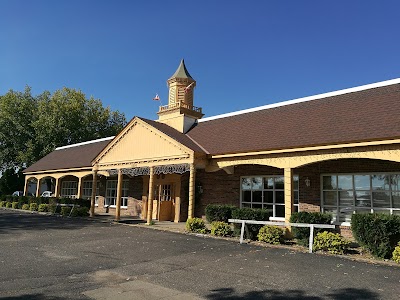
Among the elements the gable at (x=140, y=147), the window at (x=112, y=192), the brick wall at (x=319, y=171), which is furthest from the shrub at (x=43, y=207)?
the brick wall at (x=319, y=171)

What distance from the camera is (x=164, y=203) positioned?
18.2 metres

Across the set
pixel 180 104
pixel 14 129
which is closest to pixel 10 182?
pixel 14 129

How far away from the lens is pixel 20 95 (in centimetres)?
4116

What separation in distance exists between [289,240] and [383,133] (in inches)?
182

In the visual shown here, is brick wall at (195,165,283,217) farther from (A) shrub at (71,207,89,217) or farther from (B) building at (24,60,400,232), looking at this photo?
(A) shrub at (71,207,89,217)

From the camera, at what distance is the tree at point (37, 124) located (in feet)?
125

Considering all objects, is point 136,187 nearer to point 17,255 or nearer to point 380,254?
point 17,255

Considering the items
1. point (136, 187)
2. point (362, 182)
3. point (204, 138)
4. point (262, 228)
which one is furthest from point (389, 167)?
point (136, 187)

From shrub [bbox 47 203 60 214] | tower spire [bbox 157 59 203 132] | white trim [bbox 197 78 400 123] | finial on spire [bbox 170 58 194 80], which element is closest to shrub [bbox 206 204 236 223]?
white trim [bbox 197 78 400 123]

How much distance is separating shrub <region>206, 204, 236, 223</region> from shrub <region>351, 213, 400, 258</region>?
5224 mm

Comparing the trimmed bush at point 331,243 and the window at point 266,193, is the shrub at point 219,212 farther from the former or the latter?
the trimmed bush at point 331,243

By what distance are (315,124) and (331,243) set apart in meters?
4.79

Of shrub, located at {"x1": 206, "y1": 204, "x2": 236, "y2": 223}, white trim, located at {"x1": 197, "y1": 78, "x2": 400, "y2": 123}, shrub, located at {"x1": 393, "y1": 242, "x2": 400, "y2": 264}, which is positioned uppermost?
white trim, located at {"x1": 197, "y1": 78, "x2": 400, "y2": 123}

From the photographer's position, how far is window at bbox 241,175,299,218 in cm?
1424
